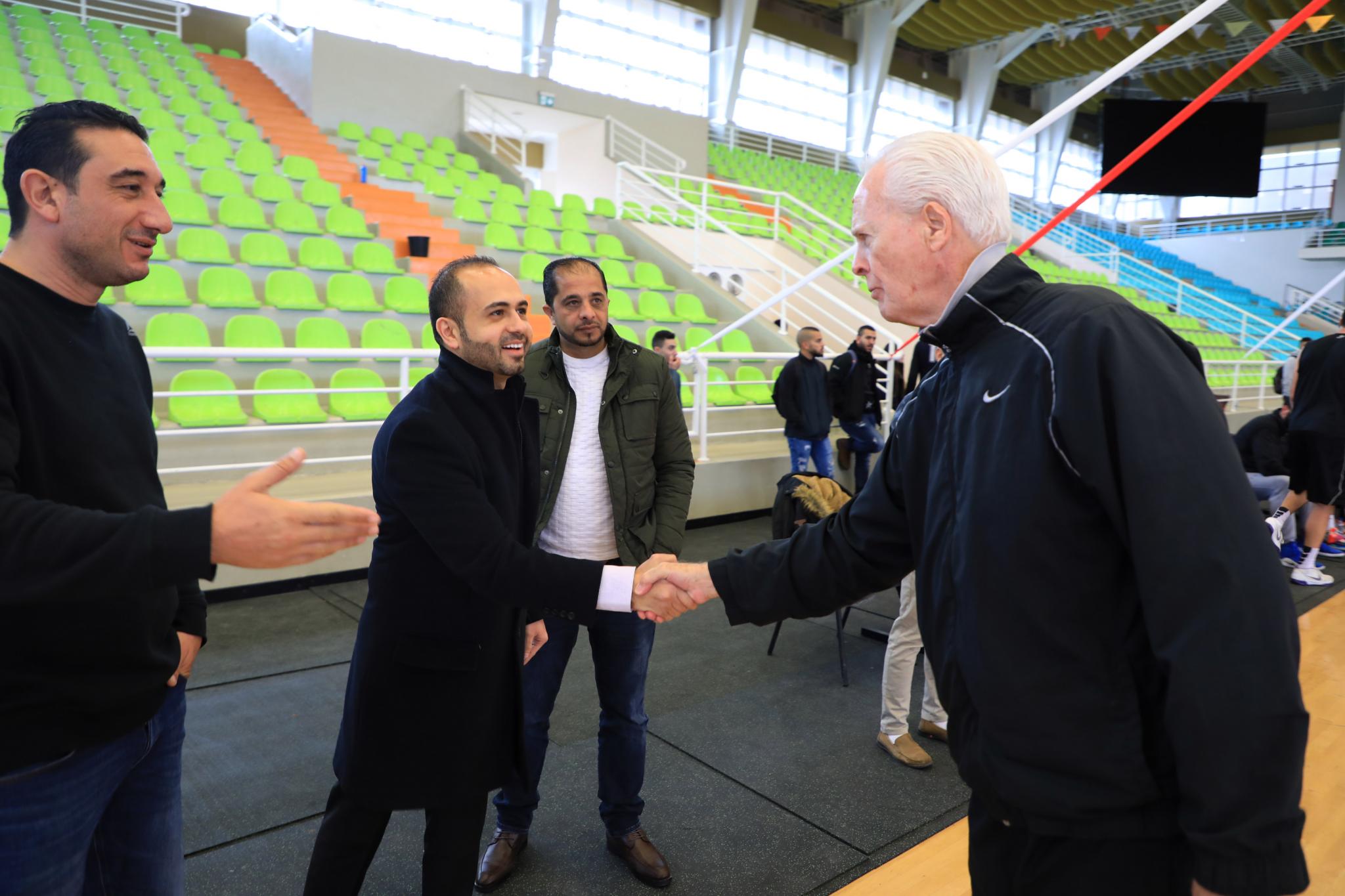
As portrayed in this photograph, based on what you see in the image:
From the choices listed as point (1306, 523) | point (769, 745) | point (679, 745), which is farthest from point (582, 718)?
point (1306, 523)

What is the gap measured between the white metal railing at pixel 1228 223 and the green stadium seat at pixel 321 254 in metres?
27.1

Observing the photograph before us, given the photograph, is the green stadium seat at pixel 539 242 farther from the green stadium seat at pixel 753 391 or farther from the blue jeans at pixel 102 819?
the blue jeans at pixel 102 819

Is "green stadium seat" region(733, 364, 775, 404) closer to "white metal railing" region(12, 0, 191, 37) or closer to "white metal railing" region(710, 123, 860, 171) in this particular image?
"white metal railing" region(12, 0, 191, 37)

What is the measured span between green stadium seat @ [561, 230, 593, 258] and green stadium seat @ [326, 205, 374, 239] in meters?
2.08

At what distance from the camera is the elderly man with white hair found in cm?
92

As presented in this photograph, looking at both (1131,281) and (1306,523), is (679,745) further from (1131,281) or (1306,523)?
(1131,281)

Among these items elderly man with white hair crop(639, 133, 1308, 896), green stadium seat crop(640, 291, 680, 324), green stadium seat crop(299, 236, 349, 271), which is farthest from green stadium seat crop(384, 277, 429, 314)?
elderly man with white hair crop(639, 133, 1308, 896)

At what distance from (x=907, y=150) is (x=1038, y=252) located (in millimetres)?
21198

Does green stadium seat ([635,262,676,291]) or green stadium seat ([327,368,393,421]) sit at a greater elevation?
green stadium seat ([635,262,676,291])

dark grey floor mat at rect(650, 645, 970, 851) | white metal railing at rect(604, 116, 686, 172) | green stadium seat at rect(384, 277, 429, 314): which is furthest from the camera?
white metal railing at rect(604, 116, 686, 172)

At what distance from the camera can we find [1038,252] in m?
20.2

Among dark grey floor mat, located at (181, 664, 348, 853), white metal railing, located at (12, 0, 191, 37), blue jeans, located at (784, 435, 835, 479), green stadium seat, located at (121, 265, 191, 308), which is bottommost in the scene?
dark grey floor mat, located at (181, 664, 348, 853)

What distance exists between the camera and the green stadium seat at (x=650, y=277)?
929cm

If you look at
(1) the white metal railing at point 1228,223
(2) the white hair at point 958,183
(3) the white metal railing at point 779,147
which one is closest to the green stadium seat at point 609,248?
(3) the white metal railing at point 779,147
